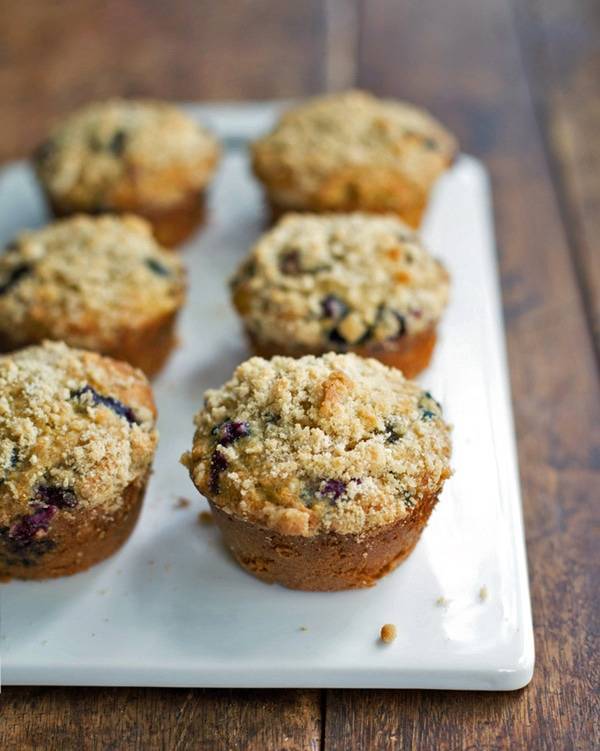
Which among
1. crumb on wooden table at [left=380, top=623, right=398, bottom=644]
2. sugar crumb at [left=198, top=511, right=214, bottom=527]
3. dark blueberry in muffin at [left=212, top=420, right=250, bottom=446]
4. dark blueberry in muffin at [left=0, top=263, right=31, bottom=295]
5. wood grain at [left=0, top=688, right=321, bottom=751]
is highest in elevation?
dark blueberry in muffin at [left=212, top=420, right=250, bottom=446]

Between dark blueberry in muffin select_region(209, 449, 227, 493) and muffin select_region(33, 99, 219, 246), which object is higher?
dark blueberry in muffin select_region(209, 449, 227, 493)

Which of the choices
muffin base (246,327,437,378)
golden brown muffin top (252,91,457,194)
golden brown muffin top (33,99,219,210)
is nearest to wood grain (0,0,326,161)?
golden brown muffin top (33,99,219,210)

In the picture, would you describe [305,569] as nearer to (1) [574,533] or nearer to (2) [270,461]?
(2) [270,461]

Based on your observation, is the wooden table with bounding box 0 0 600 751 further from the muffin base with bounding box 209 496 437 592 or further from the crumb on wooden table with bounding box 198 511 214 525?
the crumb on wooden table with bounding box 198 511 214 525

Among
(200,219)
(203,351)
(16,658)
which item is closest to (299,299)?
(203,351)

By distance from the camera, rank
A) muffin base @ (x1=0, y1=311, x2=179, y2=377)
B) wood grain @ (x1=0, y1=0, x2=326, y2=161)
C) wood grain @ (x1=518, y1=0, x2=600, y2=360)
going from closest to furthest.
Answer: muffin base @ (x1=0, y1=311, x2=179, y2=377)
wood grain @ (x1=518, y1=0, x2=600, y2=360)
wood grain @ (x1=0, y1=0, x2=326, y2=161)

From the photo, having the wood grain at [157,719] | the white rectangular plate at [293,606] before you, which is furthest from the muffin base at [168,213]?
the wood grain at [157,719]
